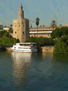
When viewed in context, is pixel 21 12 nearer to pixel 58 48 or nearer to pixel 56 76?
pixel 58 48

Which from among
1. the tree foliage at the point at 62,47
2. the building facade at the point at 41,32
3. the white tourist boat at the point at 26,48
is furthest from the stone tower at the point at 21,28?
the tree foliage at the point at 62,47

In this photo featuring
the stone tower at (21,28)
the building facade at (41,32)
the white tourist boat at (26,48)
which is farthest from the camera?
the building facade at (41,32)

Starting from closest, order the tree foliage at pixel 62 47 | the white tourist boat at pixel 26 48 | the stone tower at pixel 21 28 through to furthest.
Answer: the tree foliage at pixel 62 47, the white tourist boat at pixel 26 48, the stone tower at pixel 21 28

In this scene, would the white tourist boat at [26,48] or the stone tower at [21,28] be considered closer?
the white tourist boat at [26,48]

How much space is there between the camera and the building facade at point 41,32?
11061 centimetres

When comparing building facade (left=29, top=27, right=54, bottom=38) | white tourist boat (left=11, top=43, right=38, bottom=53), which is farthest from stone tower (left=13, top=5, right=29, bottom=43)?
building facade (left=29, top=27, right=54, bottom=38)

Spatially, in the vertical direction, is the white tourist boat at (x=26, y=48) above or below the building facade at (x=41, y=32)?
below

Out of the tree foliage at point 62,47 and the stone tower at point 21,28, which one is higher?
the stone tower at point 21,28

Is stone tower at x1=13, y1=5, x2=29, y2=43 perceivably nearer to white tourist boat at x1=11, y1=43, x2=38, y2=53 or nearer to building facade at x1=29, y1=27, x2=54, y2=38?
white tourist boat at x1=11, y1=43, x2=38, y2=53

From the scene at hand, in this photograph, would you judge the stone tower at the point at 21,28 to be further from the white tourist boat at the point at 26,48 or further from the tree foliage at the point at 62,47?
the tree foliage at the point at 62,47

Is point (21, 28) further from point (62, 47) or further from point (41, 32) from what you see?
point (62, 47)

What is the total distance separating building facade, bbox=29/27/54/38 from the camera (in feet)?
363

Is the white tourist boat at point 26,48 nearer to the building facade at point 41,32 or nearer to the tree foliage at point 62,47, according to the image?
the tree foliage at point 62,47

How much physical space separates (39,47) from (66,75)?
4500 cm
